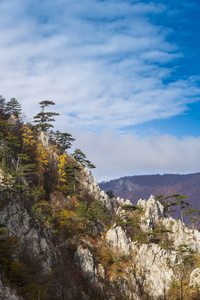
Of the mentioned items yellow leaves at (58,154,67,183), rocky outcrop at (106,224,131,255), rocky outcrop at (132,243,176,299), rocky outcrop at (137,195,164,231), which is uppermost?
yellow leaves at (58,154,67,183)

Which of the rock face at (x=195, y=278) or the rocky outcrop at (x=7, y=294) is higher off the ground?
the rocky outcrop at (x=7, y=294)

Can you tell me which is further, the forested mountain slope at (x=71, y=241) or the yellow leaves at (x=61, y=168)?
the yellow leaves at (x=61, y=168)

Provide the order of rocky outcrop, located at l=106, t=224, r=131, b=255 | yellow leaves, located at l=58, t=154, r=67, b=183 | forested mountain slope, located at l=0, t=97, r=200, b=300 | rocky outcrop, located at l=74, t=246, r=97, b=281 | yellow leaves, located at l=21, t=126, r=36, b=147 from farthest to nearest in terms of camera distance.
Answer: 1. yellow leaves, located at l=58, t=154, r=67, b=183
2. yellow leaves, located at l=21, t=126, r=36, b=147
3. rocky outcrop, located at l=106, t=224, r=131, b=255
4. rocky outcrop, located at l=74, t=246, r=97, b=281
5. forested mountain slope, located at l=0, t=97, r=200, b=300

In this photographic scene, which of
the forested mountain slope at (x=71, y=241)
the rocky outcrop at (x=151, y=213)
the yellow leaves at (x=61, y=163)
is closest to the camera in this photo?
the forested mountain slope at (x=71, y=241)

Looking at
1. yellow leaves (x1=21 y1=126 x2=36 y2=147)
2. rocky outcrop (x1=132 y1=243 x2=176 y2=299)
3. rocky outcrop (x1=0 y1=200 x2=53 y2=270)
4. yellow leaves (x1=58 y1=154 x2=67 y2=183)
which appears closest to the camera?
rocky outcrop (x1=0 y1=200 x2=53 y2=270)

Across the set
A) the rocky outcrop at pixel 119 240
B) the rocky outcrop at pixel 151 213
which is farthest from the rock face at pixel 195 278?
the rocky outcrop at pixel 151 213

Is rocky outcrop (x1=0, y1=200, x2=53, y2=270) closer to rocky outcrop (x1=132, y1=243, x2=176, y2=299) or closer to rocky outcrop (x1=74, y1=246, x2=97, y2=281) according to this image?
rocky outcrop (x1=74, y1=246, x2=97, y2=281)

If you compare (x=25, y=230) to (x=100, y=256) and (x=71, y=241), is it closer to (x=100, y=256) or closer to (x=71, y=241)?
(x=71, y=241)

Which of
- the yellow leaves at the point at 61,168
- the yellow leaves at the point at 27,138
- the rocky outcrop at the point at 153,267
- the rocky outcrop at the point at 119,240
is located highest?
the yellow leaves at the point at 27,138

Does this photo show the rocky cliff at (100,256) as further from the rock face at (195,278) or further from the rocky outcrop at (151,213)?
the rocky outcrop at (151,213)

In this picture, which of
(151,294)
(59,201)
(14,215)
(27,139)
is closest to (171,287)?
(151,294)

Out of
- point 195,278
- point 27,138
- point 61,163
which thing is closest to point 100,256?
point 195,278

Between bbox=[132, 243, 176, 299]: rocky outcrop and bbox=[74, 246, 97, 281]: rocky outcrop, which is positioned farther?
bbox=[132, 243, 176, 299]: rocky outcrop

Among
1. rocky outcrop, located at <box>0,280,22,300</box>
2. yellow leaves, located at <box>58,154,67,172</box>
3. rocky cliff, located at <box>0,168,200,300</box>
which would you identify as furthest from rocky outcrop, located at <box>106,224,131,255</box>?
rocky outcrop, located at <box>0,280,22,300</box>
